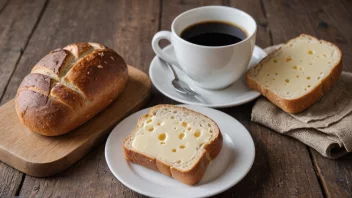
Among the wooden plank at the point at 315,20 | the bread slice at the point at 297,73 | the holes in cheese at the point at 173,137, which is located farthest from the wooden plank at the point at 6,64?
the wooden plank at the point at 315,20

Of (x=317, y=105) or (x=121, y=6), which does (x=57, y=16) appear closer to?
(x=121, y=6)

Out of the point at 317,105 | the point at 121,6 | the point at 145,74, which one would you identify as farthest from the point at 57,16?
the point at 317,105

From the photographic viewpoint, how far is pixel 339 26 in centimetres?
220

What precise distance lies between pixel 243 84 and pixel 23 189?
34.2 inches

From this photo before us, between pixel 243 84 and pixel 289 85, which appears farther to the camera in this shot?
pixel 243 84

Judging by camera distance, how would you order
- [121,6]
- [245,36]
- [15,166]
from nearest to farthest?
[15,166] < [245,36] < [121,6]

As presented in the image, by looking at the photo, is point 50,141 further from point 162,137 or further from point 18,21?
point 18,21

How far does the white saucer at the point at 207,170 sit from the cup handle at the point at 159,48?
0.31 metres

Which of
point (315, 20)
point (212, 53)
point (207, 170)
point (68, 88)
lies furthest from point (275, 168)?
point (315, 20)

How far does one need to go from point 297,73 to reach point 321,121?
0.23m

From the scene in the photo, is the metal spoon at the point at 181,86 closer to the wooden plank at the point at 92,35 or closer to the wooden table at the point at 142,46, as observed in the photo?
the wooden table at the point at 142,46

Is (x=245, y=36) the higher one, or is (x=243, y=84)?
(x=245, y=36)

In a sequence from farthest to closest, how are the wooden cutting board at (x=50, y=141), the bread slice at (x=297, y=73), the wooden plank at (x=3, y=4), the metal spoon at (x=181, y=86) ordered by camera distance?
the wooden plank at (x=3, y=4), the metal spoon at (x=181, y=86), the bread slice at (x=297, y=73), the wooden cutting board at (x=50, y=141)

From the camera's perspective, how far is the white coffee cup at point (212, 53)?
5.26ft
